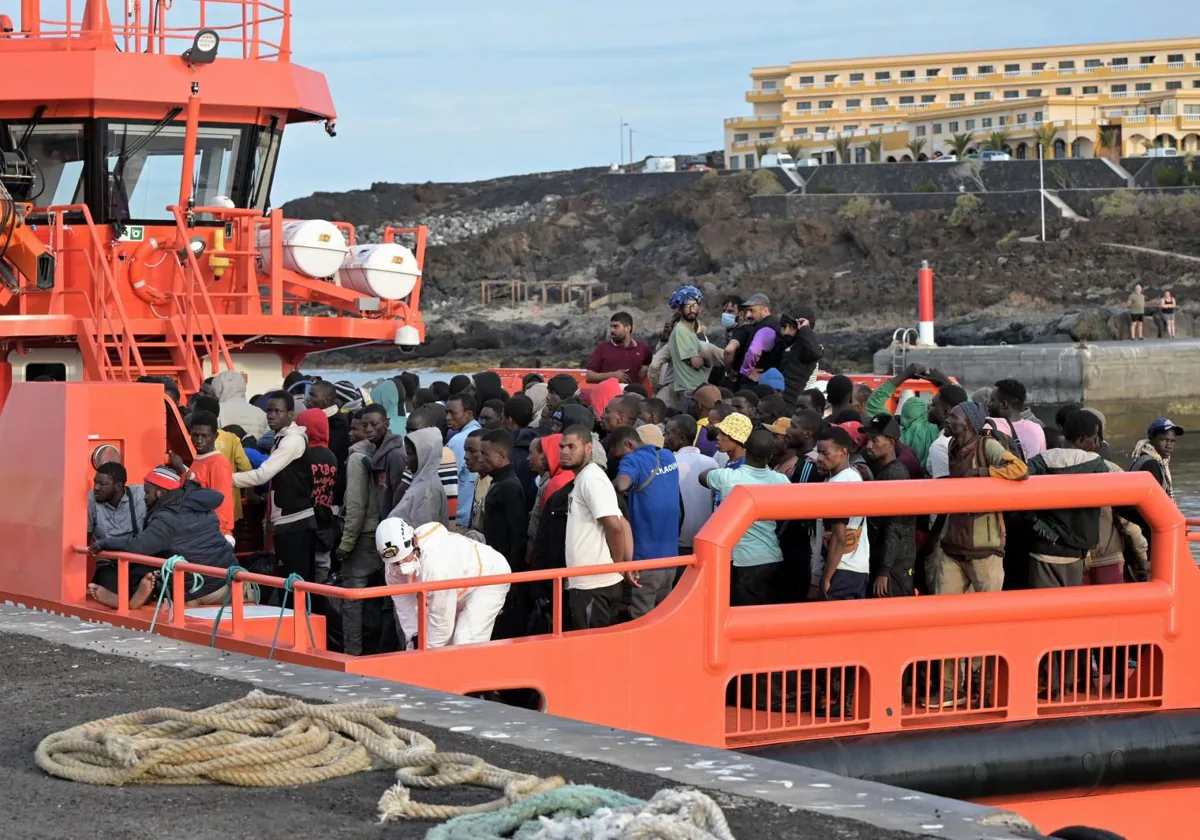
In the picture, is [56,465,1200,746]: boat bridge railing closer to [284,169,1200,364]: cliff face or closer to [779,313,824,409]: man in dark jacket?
[779,313,824,409]: man in dark jacket

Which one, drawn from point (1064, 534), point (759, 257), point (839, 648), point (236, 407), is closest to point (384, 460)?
point (236, 407)

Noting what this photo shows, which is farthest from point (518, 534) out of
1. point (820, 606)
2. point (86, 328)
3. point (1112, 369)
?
point (1112, 369)

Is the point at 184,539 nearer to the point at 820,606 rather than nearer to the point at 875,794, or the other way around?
the point at 820,606

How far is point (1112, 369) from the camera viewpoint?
127 ft

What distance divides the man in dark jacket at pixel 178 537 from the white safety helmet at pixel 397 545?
1.11 metres

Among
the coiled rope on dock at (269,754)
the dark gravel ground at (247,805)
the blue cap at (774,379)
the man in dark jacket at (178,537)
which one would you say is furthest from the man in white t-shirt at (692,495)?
the coiled rope on dock at (269,754)

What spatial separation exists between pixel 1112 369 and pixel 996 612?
32439mm

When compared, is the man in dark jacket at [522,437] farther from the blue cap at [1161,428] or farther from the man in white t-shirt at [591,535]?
the blue cap at [1161,428]

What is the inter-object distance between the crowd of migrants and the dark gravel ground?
1.62 metres

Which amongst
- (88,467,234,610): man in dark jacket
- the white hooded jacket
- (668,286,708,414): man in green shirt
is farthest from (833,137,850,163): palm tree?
the white hooded jacket

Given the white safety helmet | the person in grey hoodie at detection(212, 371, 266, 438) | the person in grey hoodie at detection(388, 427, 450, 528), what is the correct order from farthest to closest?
the person in grey hoodie at detection(212, 371, 266, 438) < the person in grey hoodie at detection(388, 427, 450, 528) < the white safety helmet

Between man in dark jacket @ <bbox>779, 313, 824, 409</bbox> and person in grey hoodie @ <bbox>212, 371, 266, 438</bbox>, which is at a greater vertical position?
man in dark jacket @ <bbox>779, 313, 824, 409</bbox>

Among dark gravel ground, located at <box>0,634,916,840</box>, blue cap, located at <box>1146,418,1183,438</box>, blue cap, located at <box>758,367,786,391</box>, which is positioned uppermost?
blue cap, located at <box>758,367,786,391</box>

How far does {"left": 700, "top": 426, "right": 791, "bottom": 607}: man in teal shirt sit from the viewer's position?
26.1 feet
